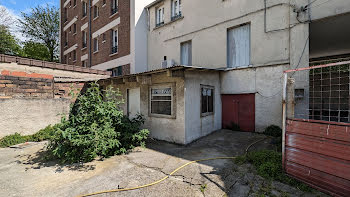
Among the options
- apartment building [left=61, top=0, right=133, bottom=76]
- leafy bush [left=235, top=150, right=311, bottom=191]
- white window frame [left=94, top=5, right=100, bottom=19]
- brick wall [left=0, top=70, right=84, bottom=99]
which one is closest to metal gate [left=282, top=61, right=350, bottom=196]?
leafy bush [left=235, top=150, right=311, bottom=191]

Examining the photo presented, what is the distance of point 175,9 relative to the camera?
11047mm

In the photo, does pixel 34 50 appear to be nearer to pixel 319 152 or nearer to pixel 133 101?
pixel 133 101

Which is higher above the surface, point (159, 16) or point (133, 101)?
point (159, 16)

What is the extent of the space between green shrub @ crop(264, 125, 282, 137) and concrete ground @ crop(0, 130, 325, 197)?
4.66 ft

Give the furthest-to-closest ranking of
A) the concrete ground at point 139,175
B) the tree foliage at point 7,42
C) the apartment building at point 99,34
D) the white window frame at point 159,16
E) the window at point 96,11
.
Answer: the tree foliage at point 7,42 → the window at point 96,11 → the apartment building at point 99,34 → the white window frame at point 159,16 → the concrete ground at point 139,175

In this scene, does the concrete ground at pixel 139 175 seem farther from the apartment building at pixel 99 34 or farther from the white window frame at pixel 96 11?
the white window frame at pixel 96 11

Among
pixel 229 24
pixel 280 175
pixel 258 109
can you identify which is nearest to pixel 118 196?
pixel 280 175

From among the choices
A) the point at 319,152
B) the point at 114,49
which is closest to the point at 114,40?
the point at 114,49

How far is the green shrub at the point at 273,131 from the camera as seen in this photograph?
672 centimetres

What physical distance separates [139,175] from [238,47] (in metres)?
7.37

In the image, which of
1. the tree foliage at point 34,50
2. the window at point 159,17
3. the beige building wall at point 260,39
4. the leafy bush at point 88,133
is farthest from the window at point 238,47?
the tree foliage at point 34,50

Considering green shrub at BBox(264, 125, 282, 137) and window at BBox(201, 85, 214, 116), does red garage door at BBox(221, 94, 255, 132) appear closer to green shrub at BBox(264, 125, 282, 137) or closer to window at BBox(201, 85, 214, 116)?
green shrub at BBox(264, 125, 282, 137)

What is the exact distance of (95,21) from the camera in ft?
51.2

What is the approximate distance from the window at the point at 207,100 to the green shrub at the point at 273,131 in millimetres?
2481
